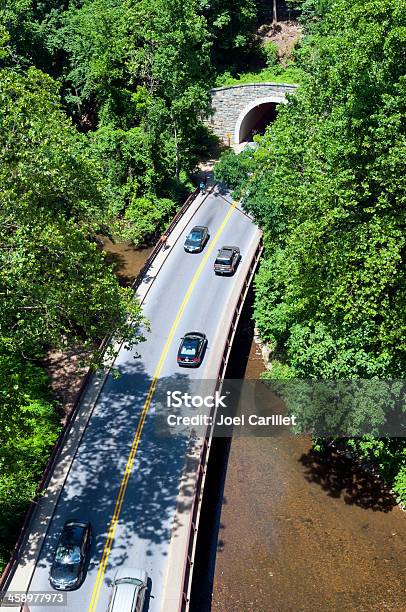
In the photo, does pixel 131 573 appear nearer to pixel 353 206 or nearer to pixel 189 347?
pixel 189 347

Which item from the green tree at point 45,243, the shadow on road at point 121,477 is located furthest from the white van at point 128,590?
the green tree at point 45,243

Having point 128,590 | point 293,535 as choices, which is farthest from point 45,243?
point 293,535

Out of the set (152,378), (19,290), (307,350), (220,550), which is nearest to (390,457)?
(307,350)

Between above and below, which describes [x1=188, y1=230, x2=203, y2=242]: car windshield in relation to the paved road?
above

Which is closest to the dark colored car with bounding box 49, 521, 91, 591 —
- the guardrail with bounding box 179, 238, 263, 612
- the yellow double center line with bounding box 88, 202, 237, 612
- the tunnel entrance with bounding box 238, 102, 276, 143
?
the yellow double center line with bounding box 88, 202, 237, 612

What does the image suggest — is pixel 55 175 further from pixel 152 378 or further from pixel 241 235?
pixel 241 235

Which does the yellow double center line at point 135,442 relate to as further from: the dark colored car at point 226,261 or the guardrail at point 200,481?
the guardrail at point 200,481

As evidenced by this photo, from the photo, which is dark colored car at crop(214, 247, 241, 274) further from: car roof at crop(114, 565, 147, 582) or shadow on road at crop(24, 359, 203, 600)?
car roof at crop(114, 565, 147, 582)
